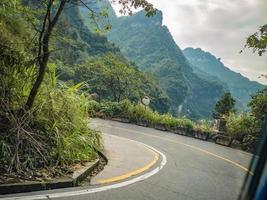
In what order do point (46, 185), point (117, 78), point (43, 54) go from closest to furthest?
point (46, 185)
point (43, 54)
point (117, 78)

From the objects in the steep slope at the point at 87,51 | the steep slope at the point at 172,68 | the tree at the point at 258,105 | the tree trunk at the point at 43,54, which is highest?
the steep slope at the point at 172,68

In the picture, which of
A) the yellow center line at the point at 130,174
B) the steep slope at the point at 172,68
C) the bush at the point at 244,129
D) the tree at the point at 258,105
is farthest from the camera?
the steep slope at the point at 172,68

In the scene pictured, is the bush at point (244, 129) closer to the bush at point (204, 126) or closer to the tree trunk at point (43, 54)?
the bush at point (204, 126)

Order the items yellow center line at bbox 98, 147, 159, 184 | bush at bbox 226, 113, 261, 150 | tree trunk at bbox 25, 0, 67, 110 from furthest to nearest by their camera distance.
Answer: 1. bush at bbox 226, 113, 261, 150
2. tree trunk at bbox 25, 0, 67, 110
3. yellow center line at bbox 98, 147, 159, 184

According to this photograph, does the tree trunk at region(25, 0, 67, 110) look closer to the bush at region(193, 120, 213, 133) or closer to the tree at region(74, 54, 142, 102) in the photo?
the bush at region(193, 120, 213, 133)

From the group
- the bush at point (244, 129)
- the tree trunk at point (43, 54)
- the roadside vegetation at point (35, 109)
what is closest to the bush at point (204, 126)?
the bush at point (244, 129)

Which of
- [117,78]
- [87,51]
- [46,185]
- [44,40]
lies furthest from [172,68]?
[46,185]

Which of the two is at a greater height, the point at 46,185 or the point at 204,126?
the point at 204,126

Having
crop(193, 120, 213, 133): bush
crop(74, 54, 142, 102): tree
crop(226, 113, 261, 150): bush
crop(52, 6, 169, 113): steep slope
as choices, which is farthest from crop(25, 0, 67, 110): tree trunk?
crop(52, 6, 169, 113): steep slope

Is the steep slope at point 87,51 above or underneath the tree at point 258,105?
above

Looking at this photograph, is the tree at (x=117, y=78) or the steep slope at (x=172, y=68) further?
the steep slope at (x=172, y=68)

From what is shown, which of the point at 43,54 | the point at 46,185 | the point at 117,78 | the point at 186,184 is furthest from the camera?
the point at 117,78

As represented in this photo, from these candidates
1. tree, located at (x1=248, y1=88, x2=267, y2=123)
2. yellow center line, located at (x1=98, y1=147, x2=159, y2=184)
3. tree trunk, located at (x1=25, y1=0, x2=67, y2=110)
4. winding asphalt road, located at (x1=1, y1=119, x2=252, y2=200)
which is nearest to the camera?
winding asphalt road, located at (x1=1, y1=119, x2=252, y2=200)

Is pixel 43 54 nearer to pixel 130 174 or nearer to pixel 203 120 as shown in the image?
Answer: pixel 130 174
